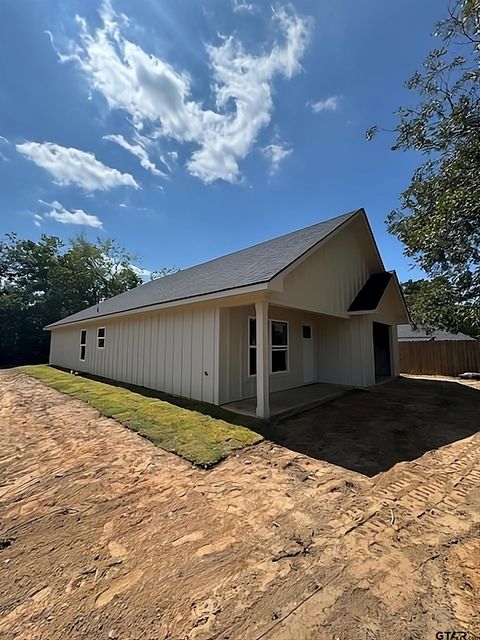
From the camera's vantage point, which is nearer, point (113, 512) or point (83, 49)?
point (113, 512)

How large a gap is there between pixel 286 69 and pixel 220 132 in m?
3.20

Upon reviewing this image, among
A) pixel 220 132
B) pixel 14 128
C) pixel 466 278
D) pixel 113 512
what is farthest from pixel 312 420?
pixel 14 128

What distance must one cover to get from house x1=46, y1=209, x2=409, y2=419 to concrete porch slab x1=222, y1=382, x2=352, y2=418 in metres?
0.22

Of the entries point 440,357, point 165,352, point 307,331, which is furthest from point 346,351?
point 440,357

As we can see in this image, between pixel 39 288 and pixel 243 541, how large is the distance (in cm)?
2970

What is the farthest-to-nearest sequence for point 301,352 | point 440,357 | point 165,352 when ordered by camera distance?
1. point 440,357
2. point 301,352
3. point 165,352

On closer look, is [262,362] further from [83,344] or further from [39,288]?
[39,288]

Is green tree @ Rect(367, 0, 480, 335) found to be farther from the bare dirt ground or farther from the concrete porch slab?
the bare dirt ground

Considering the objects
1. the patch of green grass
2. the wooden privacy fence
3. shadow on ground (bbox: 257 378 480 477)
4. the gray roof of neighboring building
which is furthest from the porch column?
the gray roof of neighboring building

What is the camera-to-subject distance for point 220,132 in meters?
11.3

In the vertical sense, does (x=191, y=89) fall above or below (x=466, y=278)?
above

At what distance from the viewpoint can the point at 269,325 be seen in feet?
30.3

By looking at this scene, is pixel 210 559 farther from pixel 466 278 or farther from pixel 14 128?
pixel 14 128

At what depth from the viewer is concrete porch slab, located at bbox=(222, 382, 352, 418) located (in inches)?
280
